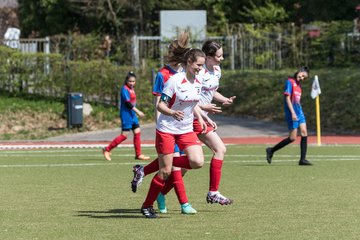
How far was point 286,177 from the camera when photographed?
18266mm

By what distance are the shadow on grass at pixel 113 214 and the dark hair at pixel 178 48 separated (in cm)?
179

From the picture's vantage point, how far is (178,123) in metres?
12.5

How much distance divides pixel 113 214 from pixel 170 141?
114cm

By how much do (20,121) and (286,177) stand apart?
19.7 m

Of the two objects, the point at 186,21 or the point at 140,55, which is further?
the point at 186,21

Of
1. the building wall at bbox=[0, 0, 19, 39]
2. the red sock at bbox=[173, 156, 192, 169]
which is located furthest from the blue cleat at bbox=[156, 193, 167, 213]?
the building wall at bbox=[0, 0, 19, 39]

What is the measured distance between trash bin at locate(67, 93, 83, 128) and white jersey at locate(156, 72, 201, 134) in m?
23.1

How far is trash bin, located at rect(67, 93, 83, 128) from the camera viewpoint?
3547 centimetres

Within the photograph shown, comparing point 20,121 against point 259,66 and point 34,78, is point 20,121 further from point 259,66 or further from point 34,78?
point 259,66

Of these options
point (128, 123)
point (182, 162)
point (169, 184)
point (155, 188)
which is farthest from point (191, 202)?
point (128, 123)

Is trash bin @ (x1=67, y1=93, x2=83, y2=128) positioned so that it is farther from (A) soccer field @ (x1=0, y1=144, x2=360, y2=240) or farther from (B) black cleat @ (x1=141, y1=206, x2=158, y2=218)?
(B) black cleat @ (x1=141, y1=206, x2=158, y2=218)

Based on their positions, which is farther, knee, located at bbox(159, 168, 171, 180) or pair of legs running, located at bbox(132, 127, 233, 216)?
pair of legs running, located at bbox(132, 127, 233, 216)

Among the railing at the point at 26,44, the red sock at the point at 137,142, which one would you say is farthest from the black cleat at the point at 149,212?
the railing at the point at 26,44

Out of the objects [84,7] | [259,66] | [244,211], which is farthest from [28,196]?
[84,7]
